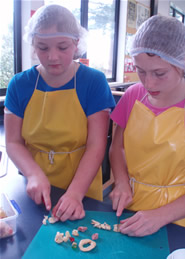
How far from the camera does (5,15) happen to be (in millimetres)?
2174

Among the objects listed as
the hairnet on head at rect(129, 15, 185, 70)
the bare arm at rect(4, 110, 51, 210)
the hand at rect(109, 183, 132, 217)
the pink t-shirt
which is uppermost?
the hairnet on head at rect(129, 15, 185, 70)

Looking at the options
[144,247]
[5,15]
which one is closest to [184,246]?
Result: [144,247]

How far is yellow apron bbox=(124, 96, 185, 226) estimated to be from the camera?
2.87 ft

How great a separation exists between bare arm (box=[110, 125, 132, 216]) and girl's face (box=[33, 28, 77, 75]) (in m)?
0.34

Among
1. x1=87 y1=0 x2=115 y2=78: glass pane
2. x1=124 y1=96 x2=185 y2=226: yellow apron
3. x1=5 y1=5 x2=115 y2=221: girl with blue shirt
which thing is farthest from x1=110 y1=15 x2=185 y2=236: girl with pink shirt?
x1=87 y1=0 x2=115 y2=78: glass pane

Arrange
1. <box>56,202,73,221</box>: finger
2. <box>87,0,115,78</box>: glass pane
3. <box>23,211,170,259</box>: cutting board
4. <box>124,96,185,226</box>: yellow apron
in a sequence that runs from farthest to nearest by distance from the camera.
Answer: <box>87,0,115,78</box>: glass pane, <box>124,96,185,226</box>: yellow apron, <box>56,202,73,221</box>: finger, <box>23,211,170,259</box>: cutting board

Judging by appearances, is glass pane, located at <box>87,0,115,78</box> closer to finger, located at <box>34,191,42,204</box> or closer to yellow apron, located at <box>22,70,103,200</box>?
yellow apron, located at <box>22,70,103,200</box>

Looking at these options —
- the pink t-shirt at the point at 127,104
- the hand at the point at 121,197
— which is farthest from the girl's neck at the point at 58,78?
the hand at the point at 121,197

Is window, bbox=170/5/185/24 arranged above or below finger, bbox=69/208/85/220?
above

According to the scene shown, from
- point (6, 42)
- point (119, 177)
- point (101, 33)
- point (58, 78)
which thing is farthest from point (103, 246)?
point (101, 33)

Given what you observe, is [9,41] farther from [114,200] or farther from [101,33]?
[114,200]

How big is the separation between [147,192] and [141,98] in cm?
36

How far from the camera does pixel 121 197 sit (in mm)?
845

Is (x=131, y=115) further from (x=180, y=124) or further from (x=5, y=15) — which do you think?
(x=5, y=15)
